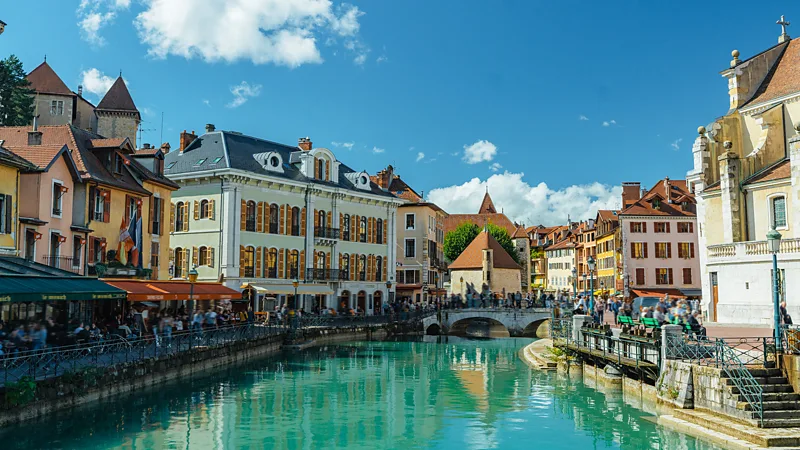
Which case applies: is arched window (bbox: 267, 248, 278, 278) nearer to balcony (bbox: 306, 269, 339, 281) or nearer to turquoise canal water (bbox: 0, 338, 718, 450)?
balcony (bbox: 306, 269, 339, 281)

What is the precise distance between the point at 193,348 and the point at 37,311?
560cm

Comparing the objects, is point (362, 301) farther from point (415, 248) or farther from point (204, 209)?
point (204, 209)

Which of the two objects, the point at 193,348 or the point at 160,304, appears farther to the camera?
the point at 160,304

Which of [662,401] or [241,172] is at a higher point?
[241,172]

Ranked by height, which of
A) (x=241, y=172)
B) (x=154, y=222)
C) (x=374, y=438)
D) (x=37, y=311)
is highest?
(x=241, y=172)

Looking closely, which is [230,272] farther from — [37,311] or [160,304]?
[37,311]

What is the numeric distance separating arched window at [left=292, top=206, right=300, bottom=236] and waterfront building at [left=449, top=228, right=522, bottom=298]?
79.5ft

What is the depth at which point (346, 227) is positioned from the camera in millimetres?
51000

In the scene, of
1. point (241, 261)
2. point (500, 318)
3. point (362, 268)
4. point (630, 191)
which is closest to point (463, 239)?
point (630, 191)

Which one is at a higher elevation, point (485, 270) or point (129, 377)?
point (485, 270)

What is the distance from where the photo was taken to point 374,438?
18.0 meters

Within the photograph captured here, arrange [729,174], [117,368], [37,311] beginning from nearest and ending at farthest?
[117,368]
[37,311]
[729,174]

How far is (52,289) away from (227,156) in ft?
82.6

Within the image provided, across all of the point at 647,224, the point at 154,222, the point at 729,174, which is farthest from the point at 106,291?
the point at 647,224
